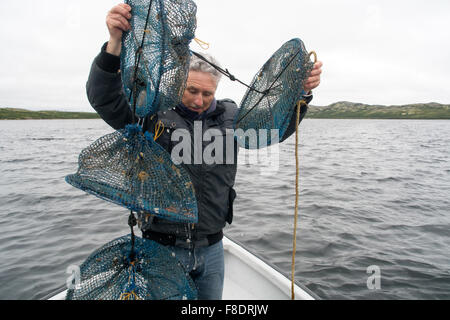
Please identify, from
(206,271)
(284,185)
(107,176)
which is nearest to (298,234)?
(284,185)

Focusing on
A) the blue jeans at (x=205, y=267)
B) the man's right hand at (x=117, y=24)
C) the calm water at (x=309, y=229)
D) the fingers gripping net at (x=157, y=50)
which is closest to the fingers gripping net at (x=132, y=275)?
the blue jeans at (x=205, y=267)

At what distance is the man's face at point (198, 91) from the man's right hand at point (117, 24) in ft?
2.19

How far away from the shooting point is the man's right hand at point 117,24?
2.01 meters

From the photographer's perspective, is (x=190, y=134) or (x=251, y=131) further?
(x=251, y=131)

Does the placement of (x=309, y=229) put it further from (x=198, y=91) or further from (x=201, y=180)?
(x=198, y=91)

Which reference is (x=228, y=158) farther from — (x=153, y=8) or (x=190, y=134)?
(x=153, y=8)

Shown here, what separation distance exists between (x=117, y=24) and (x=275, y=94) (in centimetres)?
159

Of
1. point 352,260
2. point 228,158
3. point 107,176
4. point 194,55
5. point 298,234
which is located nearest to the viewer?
point 107,176

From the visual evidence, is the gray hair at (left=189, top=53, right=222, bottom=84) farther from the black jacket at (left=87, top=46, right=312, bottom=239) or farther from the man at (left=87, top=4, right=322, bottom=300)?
the black jacket at (left=87, top=46, right=312, bottom=239)

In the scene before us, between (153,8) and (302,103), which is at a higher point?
(153,8)

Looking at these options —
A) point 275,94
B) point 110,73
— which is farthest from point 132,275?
point 275,94

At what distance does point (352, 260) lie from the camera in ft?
24.3

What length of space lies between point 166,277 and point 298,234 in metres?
7.04

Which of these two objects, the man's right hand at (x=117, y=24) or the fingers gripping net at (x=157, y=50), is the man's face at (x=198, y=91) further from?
the man's right hand at (x=117, y=24)
